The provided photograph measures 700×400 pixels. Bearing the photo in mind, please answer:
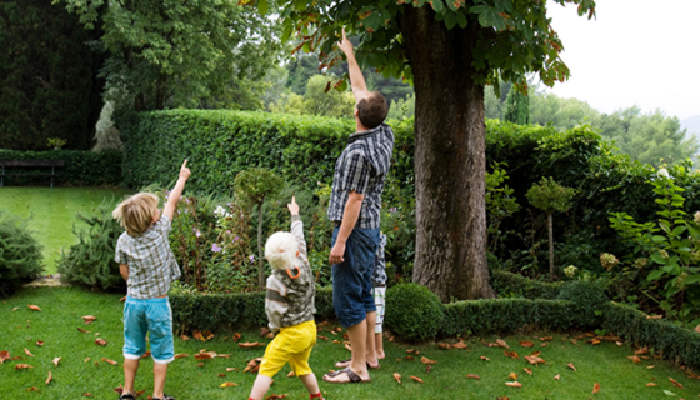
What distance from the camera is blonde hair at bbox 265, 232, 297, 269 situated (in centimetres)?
339

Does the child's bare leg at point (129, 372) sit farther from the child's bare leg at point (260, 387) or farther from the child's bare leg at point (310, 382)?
the child's bare leg at point (310, 382)

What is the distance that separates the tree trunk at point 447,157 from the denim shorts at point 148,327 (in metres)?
2.96

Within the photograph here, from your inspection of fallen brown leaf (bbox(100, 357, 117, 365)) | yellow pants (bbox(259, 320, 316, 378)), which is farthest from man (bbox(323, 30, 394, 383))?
fallen brown leaf (bbox(100, 357, 117, 365))

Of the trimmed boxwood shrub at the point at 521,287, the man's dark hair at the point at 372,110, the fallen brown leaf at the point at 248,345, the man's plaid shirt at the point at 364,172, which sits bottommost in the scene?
the fallen brown leaf at the point at 248,345

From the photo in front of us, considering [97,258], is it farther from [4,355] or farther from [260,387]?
[260,387]

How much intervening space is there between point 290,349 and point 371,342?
3.81 feet

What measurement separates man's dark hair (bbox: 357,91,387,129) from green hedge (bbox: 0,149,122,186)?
1670 centimetres

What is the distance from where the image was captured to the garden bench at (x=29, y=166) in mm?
17578

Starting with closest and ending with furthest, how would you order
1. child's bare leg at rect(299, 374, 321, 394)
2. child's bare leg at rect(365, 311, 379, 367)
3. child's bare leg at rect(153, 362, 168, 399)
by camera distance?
child's bare leg at rect(299, 374, 321, 394) < child's bare leg at rect(153, 362, 168, 399) < child's bare leg at rect(365, 311, 379, 367)

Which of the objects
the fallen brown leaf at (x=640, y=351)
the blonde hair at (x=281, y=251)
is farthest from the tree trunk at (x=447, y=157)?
the blonde hair at (x=281, y=251)

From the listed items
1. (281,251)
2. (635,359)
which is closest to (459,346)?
(635,359)

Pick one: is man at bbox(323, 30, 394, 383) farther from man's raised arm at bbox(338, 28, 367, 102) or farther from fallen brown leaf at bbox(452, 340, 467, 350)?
fallen brown leaf at bbox(452, 340, 467, 350)

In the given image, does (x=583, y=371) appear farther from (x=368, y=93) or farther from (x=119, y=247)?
(x=119, y=247)

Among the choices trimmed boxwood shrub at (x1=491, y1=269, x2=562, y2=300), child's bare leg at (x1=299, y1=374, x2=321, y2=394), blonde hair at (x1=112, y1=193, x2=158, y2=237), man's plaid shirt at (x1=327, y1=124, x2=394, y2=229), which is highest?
man's plaid shirt at (x1=327, y1=124, x2=394, y2=229)
